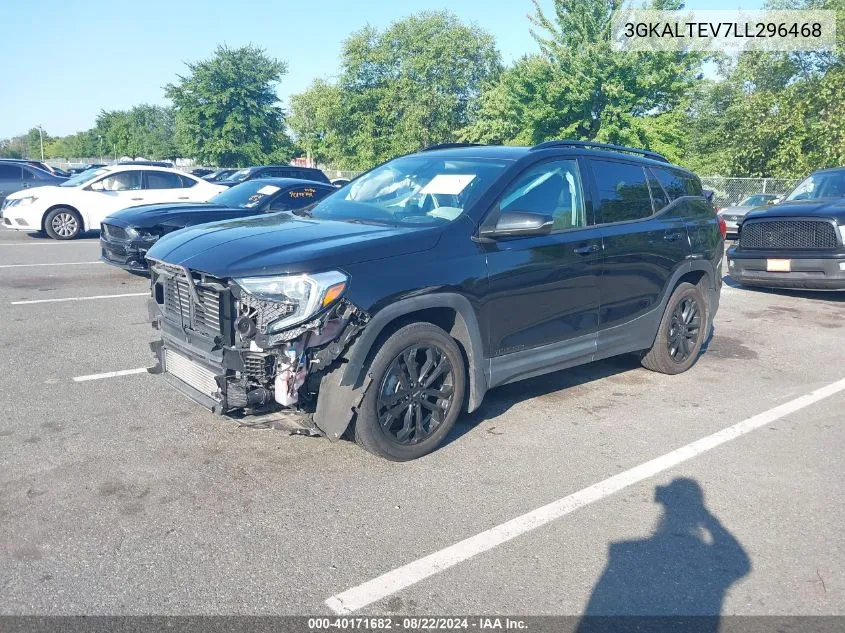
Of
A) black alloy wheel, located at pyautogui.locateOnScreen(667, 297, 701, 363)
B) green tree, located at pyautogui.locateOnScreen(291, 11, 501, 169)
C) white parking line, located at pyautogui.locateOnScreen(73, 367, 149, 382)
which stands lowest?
white parking line, located at pyautogui.locateOnScreen(73, 367, 149, 382)

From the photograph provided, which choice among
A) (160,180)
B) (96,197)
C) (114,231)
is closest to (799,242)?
(114,231)

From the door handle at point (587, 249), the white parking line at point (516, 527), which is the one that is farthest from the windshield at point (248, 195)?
the white parking line at point (516, 527)

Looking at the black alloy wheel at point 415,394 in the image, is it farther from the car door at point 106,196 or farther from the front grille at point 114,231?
the car door at point 106,196

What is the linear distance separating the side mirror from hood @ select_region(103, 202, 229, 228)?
22.3 feet

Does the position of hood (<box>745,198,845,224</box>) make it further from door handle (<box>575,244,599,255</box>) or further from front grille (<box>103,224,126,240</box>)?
front grille (<box>103,224,126,240</box>)

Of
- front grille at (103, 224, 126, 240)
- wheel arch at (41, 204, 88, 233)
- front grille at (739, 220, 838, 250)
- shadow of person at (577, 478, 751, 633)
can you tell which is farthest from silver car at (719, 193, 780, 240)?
shadow of person at (577, 478, 751, 633)

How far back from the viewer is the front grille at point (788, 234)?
32.4 feet

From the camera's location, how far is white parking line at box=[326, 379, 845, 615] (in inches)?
122

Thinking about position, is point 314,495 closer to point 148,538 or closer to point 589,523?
point 148,538

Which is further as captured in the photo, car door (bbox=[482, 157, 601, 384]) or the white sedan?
the white sedan

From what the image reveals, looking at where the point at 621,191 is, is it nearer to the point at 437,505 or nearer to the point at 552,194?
the point at 552,194

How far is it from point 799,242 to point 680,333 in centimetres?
482

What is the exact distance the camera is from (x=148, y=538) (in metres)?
3.48

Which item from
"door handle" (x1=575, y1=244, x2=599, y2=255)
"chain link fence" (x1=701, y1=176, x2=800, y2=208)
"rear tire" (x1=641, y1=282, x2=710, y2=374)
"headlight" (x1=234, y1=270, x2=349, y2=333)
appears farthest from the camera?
"chain link fence" (x1=701, y1=176, x2=800, y2=208)
